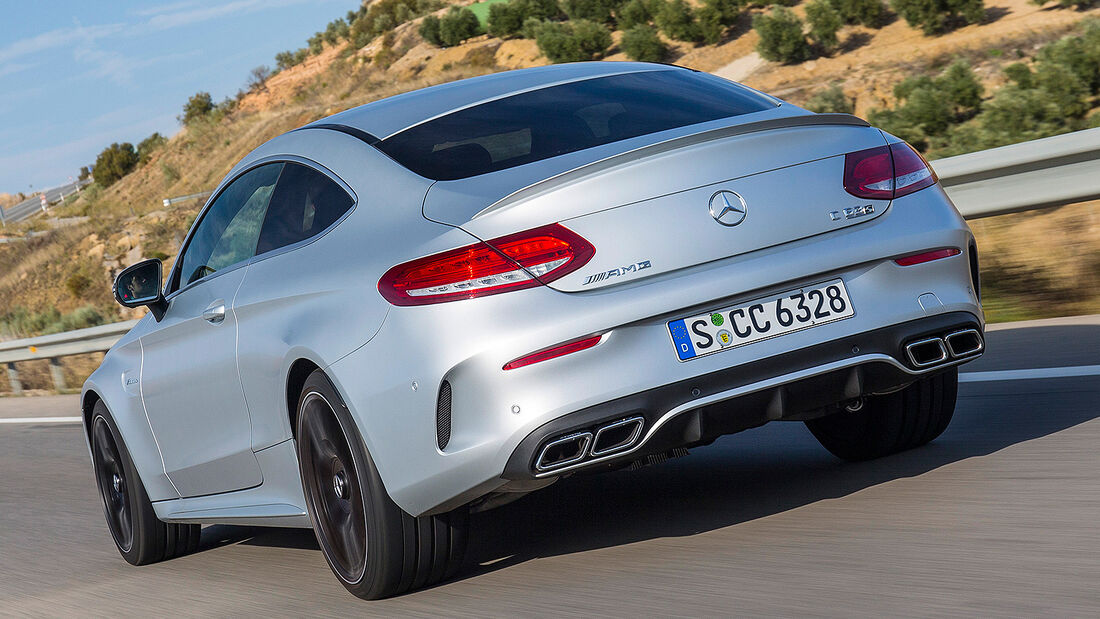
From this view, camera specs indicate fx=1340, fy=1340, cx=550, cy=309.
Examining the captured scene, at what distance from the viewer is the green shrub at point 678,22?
46.7 m

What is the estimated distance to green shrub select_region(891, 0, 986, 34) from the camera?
36.8m

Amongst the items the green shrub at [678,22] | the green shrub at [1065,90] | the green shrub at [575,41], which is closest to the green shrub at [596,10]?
the green shrub at [575,41]

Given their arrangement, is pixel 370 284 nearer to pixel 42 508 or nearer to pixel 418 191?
pixel 418 191

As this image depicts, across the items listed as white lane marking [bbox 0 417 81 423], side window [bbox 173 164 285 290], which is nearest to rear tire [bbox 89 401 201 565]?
side window [bbox 173 164 285 290]

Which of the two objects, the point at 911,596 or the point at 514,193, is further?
the point at 514,193

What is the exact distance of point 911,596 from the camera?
3.30 metres

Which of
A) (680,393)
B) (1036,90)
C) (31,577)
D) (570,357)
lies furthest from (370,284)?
(1036,90)

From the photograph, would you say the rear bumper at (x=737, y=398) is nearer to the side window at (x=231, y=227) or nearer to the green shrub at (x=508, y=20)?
the side window at (x=231, y=227)

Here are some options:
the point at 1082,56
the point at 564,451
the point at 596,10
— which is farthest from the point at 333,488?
the point at 596,10

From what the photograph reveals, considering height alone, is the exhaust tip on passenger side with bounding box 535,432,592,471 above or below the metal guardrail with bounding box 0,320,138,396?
above

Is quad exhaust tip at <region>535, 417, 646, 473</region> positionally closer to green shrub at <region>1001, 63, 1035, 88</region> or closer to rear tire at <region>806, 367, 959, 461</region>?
rear tire at <region>806, 367, 959, 461</region>

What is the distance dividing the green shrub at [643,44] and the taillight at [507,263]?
4391 cm

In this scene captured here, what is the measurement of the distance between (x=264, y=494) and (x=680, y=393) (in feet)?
6.09

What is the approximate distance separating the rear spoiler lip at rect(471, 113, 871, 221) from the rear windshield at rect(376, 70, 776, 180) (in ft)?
0.86
